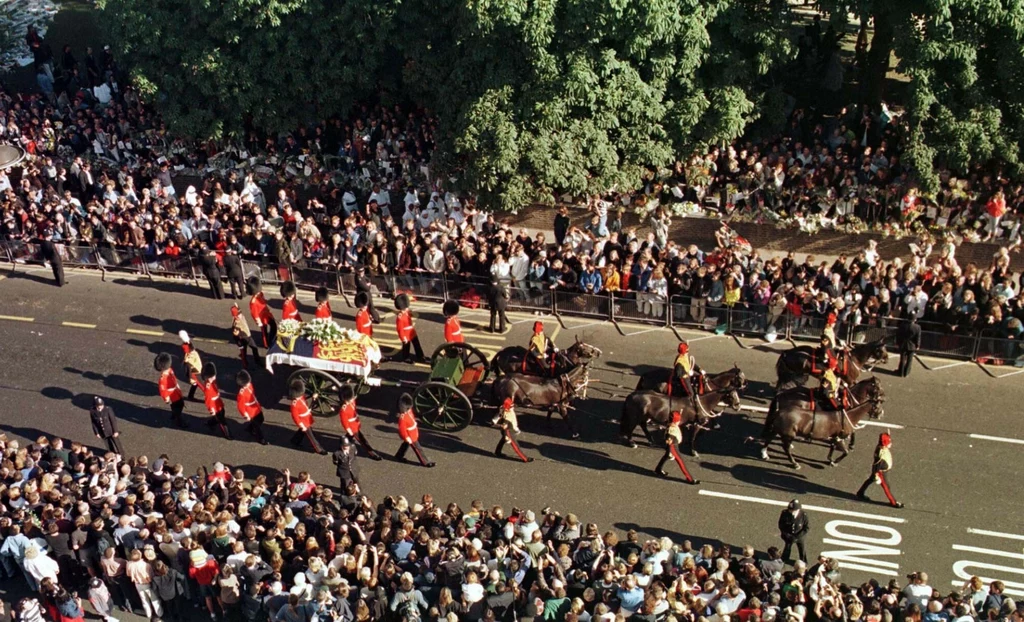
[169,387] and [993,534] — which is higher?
[169,387]

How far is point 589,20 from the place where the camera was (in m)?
21.2

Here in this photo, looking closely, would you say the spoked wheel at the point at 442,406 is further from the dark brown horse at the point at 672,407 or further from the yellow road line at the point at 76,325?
the yellow road line at the point at 76,325

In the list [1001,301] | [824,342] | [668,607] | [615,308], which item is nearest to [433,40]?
[615,308]

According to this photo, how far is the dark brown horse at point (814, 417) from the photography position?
15.9m

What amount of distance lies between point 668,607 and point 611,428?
5.63 meters

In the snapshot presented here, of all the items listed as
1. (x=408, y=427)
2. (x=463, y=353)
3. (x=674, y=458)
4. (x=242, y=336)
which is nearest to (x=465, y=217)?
(x=463, y=353)

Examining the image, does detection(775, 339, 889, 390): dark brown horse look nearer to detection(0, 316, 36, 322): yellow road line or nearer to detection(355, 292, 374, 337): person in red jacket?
detection(355, 292, 374, 337): person in red jacket

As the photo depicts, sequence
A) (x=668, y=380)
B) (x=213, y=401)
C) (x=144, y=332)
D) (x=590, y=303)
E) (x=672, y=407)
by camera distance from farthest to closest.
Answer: (x=144, y=332) → (x=590, y=303) → (x=213, y=401) → (x=668, y=380) → (x=672, y=407)

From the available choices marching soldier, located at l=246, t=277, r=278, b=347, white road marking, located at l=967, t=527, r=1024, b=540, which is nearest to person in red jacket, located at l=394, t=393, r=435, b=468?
marching soldier, located at l=246, t=277, r=278, b=347

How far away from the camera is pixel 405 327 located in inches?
742

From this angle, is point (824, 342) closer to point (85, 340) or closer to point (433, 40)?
point (433, 40)

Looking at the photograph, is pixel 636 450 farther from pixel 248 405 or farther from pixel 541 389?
pixel 248 405

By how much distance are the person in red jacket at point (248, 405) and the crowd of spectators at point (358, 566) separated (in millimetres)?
1911

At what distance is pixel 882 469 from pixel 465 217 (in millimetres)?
11498
